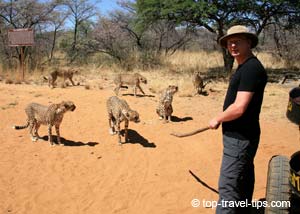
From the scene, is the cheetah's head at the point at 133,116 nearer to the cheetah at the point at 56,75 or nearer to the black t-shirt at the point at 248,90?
the black t-shirt at the point at 248,90

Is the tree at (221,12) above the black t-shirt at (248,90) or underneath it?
above

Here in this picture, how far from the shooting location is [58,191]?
209 inches

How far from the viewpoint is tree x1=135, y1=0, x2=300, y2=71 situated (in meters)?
14.6

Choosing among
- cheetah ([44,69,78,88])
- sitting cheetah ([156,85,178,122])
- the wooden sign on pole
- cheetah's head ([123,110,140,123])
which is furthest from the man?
the wooden sign on pole

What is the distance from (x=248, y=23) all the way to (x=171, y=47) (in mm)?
8801

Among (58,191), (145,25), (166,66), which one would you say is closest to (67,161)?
(58,191)

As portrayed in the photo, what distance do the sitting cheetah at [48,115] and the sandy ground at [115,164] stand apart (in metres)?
0.28

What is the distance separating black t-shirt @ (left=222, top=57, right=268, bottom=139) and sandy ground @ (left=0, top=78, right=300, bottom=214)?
5.95 ft

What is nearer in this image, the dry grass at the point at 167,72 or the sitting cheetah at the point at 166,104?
the sitting cheetah at the point at 166,104

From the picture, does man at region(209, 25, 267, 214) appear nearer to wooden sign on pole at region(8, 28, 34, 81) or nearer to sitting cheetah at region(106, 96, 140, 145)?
sitting cheetah at region(106, 96, 140, 145)

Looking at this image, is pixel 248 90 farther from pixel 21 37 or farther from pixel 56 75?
pixel 21 37

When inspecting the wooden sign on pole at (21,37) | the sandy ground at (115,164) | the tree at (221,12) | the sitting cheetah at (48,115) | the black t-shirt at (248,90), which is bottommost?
the sandy ground at (115,164)

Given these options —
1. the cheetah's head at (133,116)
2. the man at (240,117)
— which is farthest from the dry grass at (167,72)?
the man at (240,117)

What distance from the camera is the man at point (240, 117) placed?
10.0 ft
